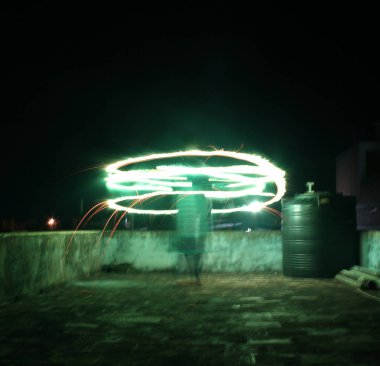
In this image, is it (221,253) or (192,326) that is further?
(221,253)

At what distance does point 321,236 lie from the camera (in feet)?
37.1

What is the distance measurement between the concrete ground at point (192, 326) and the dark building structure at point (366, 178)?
35815mm

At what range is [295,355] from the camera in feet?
Result: 14.3

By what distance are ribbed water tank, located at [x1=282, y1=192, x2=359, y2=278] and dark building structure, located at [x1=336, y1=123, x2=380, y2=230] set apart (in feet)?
107

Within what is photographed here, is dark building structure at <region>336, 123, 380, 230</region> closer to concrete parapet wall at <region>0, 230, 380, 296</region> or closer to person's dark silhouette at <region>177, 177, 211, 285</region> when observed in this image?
concrete parapet wall at <region>0, 230, 380, 296</region>

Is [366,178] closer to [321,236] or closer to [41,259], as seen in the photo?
[321,236]

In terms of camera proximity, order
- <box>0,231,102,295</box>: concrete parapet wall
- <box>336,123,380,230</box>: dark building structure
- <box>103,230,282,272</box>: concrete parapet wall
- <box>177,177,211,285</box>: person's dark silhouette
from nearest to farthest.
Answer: <box>0,231,102,295</box>: concrete parapet wall → <box>177,177,211,285</box>: person's dark silhouette → <box>103,230,282,272</box>: concrete parapet wall → <box>336,123,380,230</box>: dark building structure

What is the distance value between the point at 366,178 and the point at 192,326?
1663 inches

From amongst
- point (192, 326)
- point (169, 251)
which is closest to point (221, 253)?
point (169, 251)

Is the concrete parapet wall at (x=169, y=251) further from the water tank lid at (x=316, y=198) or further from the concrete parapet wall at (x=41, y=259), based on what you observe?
the water tank lid at (x=316, y=198)

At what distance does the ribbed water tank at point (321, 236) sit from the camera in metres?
11.2

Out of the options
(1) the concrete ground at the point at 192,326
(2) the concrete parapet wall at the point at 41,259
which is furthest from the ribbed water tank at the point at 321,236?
(2) the concrete parapet wall at the point at 41,259

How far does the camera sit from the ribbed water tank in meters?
11.2

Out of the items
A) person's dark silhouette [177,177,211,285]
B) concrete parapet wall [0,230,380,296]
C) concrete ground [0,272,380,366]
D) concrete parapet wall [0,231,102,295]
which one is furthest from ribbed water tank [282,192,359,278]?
concrete parapet wall [0,231,102,295]
